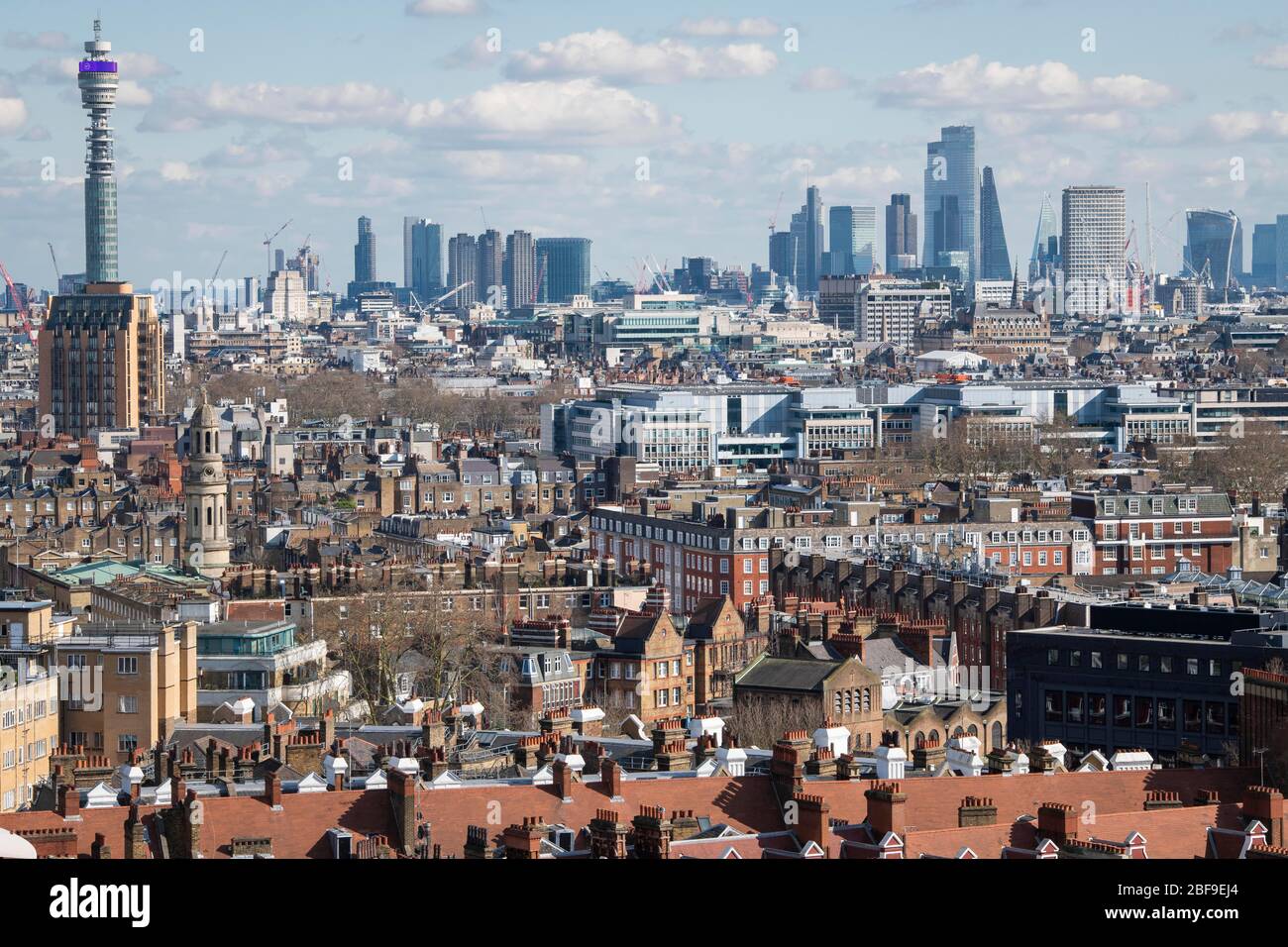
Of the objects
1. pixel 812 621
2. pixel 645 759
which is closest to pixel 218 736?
pixel 645 759

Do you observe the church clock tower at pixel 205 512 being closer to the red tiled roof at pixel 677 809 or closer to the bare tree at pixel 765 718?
the bare tree at pixel 765 718

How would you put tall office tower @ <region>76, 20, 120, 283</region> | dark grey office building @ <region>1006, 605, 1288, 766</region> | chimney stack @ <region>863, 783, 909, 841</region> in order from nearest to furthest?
chimney stack @ <region>863, 783, 909, 841</region> → dark grey office building @ <region>1006, 605, 1288, 766</region> → tall office tower @ <region>76, 20, 120, 283</region>

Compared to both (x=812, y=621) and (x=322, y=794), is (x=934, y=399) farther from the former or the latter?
(x=322, y=794)

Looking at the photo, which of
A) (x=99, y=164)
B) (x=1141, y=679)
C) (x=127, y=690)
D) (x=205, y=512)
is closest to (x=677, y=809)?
(x=127, y=690)

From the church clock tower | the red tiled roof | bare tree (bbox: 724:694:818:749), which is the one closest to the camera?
the red tiled roof

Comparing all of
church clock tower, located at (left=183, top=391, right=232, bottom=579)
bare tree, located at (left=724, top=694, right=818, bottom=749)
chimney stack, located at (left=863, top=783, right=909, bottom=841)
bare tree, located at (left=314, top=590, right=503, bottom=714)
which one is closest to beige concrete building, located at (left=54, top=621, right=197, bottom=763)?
bare tree, located at (left=314, top=590, right=503, bottom=714)

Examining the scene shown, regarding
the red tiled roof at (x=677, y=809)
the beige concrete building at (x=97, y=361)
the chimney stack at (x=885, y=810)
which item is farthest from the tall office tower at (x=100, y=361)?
the chimney stack at (x=885, y=810)

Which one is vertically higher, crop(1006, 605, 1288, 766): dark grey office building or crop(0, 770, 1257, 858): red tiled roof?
crop(0, 770, 1257, 858): red tiled roof

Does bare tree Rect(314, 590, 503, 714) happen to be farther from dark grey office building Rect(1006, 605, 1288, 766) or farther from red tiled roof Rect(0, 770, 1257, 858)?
red tiled roof Rect(0, 770, 1257, 858)
